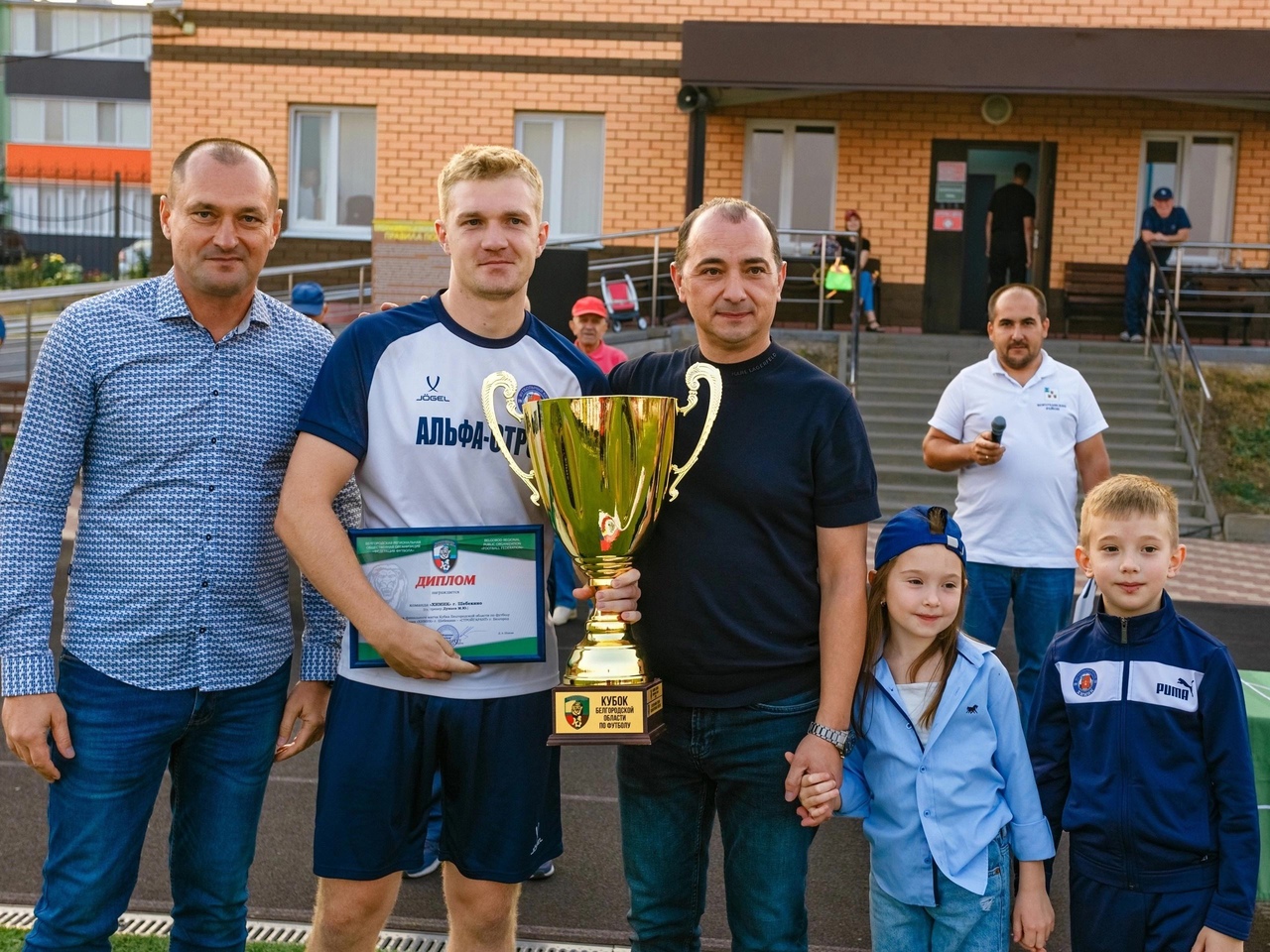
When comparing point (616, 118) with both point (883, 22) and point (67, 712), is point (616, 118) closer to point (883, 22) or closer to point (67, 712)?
point (883, 22)

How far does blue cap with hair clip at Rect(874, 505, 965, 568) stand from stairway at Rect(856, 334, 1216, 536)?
8.92 m

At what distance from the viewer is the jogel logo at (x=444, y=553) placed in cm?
277

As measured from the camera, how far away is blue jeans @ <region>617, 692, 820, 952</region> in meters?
2.80

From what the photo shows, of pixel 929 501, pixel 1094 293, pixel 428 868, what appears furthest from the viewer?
pixel 1094 293

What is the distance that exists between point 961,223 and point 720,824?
15126 mm

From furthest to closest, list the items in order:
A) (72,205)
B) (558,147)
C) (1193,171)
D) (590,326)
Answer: (72,205) → (558,147) → (1193,171) → (590,326)

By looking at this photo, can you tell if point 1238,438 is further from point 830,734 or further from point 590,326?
point 830,734

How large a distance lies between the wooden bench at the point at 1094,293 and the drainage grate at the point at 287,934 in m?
14.2

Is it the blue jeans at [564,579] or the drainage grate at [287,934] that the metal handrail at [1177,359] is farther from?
the drainage grate at [287,934]

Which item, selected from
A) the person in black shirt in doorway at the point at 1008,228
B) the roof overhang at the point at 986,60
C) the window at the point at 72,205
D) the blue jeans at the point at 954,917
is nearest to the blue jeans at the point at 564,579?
the blue jeans at the point at 954,917

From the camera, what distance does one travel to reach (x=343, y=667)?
2881mm

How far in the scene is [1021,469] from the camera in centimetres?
530

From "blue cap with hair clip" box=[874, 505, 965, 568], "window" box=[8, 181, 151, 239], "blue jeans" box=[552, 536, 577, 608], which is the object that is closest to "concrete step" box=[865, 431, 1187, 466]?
"blue jeans" box=[552, 536, 577, 608]

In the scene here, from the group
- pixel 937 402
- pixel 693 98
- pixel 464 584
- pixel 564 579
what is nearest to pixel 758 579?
pixel 464 584
